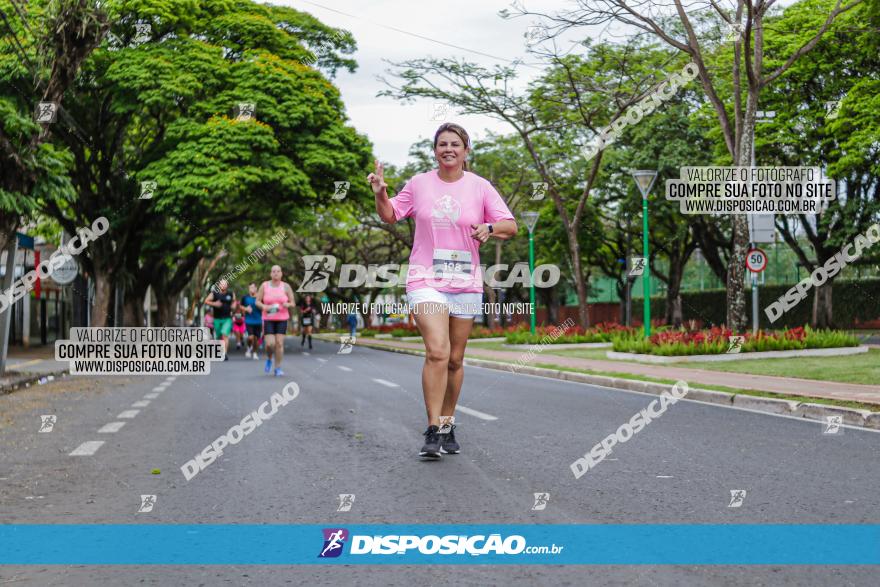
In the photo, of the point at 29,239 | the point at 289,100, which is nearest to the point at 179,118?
the point at 289,100

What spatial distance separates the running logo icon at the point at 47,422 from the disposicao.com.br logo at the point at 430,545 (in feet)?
18.9

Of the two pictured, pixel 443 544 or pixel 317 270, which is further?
pixel 317 270

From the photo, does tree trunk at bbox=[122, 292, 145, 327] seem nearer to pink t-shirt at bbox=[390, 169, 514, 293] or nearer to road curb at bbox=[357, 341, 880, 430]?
road curb at bbox=[357, 341, 880, 430]

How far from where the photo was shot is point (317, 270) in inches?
2461

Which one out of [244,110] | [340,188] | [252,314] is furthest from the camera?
[340,188]

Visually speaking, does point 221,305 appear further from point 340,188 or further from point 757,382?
point 757,382

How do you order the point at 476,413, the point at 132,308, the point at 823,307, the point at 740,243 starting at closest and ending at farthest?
the point at 476,413, the point at 740,243, the point at 132,308, the point at 823,307

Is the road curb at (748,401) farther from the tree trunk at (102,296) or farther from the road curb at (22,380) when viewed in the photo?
the tree trunk at (102,296)

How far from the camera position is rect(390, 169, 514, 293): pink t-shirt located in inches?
252

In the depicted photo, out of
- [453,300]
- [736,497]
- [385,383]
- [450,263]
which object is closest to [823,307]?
[385,383]

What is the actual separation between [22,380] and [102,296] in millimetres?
15524

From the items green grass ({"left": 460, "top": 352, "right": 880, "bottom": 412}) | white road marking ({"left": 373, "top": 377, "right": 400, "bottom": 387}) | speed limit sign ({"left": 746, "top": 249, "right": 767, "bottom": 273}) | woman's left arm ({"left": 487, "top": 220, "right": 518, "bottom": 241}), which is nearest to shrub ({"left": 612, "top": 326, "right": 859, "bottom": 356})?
speed limit sign ({"left": 746, "top": 249, "right": 767, "bottom": 273})

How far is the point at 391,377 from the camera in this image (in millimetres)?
16969

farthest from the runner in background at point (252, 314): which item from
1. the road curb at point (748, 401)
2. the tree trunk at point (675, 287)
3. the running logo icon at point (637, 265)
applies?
the tree trunk at point (675, 287)
